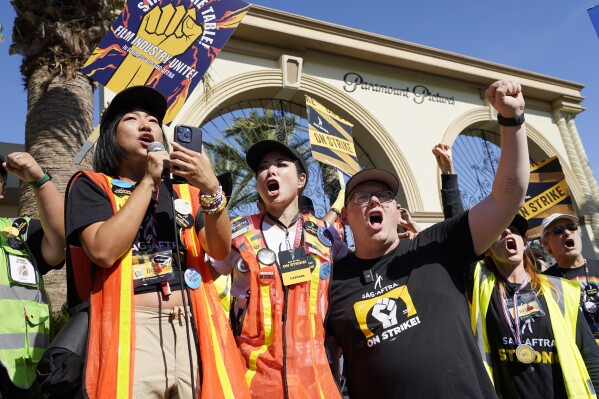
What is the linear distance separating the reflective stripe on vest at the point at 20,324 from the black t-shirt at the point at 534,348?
8.32 feet

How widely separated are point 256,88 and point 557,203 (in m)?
5.59

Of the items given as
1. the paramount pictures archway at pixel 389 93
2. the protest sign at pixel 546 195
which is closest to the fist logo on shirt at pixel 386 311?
the protest sign at pixel 546 195

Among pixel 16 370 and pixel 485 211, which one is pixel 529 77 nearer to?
pixel 485 211

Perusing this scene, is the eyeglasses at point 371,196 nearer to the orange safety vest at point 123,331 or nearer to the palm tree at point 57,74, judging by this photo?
the orange safety vest at point 123,331

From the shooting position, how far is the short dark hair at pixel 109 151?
2.20m

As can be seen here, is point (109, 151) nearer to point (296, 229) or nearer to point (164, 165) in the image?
point (164, 165)

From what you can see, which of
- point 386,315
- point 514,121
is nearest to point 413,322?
point 386,315

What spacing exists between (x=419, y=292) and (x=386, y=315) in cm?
18

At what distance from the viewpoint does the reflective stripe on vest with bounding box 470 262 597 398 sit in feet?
8.79

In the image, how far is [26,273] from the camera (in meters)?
2.80

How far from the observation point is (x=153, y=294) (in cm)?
191

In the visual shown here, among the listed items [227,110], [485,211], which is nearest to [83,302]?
[485,211]

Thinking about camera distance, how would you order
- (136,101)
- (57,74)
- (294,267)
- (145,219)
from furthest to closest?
(57,74) < (294,267) < (136,101) < (145,219)

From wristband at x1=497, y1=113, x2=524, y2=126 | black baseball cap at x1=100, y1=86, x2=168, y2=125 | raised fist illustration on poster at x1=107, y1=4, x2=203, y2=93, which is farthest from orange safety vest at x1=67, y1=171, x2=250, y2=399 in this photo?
raised fist illustration on poster at x1=107, y1=4, x2=203, y2=93
